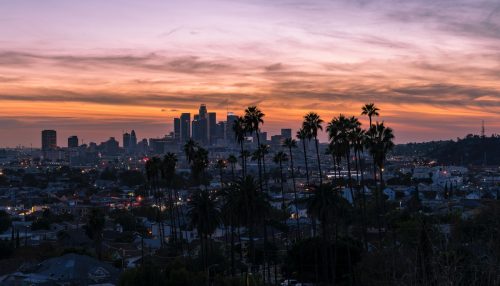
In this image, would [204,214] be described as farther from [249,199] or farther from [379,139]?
[379,139]

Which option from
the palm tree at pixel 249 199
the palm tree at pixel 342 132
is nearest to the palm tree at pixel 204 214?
the palm tree at pixel 249 199

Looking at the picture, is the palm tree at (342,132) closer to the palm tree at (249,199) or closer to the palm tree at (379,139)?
the palm tree at (379,139)

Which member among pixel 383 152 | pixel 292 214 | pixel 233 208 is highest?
pixel 383 152

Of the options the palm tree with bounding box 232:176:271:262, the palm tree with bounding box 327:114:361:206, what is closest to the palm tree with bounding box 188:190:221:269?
the palm tree with bounding box 232:176:271:262

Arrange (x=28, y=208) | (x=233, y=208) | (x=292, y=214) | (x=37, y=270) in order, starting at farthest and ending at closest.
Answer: (x=28, y=208)
(x=292, y=214)
(x=37, y=270)
(x=233, y=208)

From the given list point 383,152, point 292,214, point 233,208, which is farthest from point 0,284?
point 292,214

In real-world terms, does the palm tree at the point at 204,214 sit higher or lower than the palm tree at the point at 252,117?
lower

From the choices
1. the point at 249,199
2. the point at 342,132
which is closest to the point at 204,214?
the point at 249,199

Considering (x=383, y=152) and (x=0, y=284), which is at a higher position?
(x=383, y=152)

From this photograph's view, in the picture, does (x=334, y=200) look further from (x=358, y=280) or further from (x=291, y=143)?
(x=291, y=143)

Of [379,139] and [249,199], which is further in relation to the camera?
[379,139]

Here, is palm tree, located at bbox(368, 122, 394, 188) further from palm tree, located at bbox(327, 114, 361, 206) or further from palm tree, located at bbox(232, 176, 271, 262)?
palm tree, located at bbox(232, 176, 271, 262)
